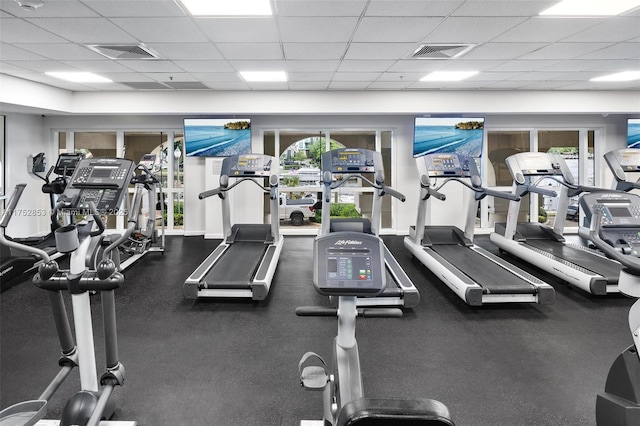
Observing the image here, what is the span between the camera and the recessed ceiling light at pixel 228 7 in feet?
9.75

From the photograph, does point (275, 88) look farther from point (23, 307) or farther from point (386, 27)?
point (23, 307)

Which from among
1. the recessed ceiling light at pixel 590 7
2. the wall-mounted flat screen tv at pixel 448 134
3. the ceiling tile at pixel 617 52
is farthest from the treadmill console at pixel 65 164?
the ceiling tile at pixel 617 52

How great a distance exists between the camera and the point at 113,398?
2.26 meters

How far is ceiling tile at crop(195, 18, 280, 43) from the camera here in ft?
10.9

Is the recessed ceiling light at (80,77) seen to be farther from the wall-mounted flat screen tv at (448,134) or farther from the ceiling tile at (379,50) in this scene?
the wall-mounted flat screen tv at (448,134)

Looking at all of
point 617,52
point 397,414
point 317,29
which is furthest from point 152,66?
point 617,52

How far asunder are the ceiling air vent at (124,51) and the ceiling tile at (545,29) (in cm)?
379

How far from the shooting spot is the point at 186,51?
4.20 meters

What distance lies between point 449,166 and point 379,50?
213cm

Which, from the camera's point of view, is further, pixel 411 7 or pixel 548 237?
pixel 548 237

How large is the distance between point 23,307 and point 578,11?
590 centimetres

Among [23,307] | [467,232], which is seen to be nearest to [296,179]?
[467,232]

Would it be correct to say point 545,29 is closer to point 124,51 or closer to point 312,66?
point 312,66

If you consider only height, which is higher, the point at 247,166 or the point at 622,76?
the point at 622,76
